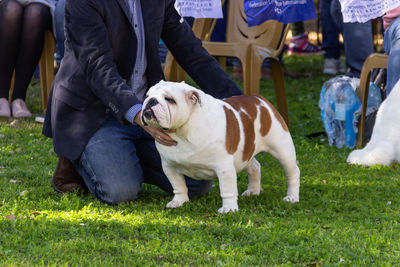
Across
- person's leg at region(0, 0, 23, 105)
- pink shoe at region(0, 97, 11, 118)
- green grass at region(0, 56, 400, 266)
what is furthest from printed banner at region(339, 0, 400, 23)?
pink shoe at region(0, 97, 11, 118)

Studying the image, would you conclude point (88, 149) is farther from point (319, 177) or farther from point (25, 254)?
point (319, 177)

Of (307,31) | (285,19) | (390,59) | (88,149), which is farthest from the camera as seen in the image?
(307,31)

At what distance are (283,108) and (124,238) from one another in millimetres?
3742

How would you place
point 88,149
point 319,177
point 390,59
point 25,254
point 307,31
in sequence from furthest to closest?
point 307,31 → point 390,59 → point 319,177 → point 88,149 → point 25,254

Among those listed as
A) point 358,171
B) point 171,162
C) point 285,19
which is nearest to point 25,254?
point 171,162

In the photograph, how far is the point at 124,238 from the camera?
3.65 meters

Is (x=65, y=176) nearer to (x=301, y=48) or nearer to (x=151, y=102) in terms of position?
(x=151, y=102)

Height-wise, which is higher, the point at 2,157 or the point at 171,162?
the point at 171,162

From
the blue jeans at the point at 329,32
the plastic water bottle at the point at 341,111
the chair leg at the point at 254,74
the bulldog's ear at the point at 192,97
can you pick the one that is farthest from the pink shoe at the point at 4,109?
the blue jeans at the point at 329,32

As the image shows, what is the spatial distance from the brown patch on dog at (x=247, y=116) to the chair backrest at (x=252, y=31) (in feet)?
9.03

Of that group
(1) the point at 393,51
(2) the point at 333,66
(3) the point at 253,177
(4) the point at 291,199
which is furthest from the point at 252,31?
(2) the point at 333,66

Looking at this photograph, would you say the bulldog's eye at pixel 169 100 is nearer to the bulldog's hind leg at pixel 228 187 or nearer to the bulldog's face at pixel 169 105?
the bulldog's face at pixel 169 105

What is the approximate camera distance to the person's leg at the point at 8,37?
713 centimetres

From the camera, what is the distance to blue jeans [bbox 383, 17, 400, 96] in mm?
5602
